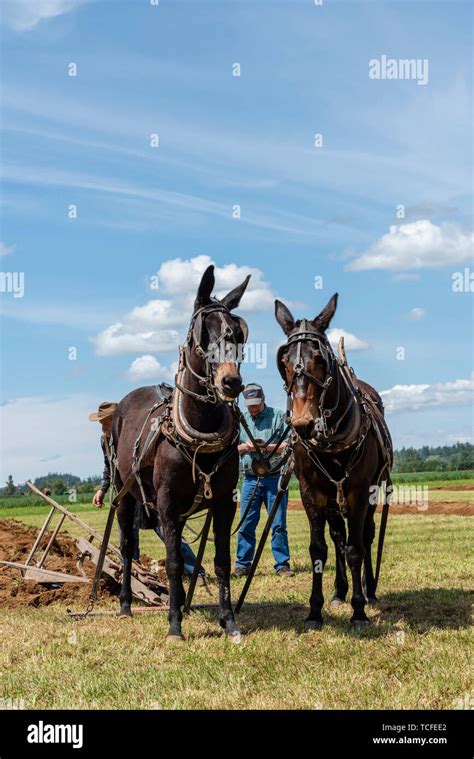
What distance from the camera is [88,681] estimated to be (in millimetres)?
5691

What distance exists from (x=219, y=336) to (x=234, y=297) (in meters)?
0.58

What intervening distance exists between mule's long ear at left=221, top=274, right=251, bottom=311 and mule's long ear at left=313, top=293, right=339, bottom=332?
70 centimetres

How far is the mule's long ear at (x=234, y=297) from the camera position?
6.92m

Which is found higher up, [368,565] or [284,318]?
[284,318]

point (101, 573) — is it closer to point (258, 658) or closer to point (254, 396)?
point (254, 396)

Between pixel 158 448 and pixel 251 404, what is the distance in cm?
399

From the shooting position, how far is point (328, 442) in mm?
6887

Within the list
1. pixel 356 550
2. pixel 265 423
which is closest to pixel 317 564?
pixel 356 550

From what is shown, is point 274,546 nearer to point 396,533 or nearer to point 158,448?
point 158,448

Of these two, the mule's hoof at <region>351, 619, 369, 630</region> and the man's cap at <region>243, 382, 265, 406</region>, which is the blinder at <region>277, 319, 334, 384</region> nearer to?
the mule's hoof at <region>351, 619, 369, 630</region>

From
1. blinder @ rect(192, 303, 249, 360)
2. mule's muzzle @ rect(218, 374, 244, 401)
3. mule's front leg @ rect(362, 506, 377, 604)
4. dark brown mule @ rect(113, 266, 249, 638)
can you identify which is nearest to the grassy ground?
mule's front leg @ rect(362, 506, 377, 604)

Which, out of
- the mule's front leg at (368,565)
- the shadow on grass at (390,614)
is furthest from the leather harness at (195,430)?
the mule's front leg at (368,565)

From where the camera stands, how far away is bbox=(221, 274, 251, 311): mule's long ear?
6.92 metres
